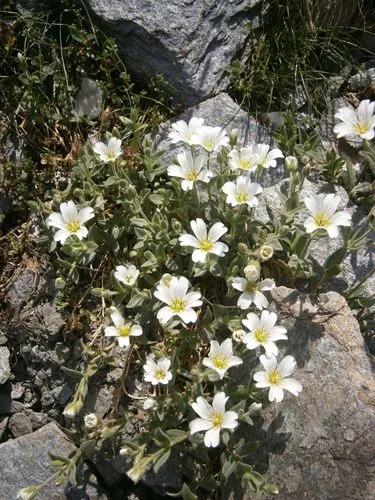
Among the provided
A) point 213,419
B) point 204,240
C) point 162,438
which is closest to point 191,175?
point 204,240

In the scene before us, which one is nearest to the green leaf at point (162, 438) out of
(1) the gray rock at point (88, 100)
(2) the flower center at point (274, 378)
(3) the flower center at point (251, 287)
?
(2) the flower center at point (274, 378)

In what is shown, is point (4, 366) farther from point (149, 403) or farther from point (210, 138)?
point (210, 138)

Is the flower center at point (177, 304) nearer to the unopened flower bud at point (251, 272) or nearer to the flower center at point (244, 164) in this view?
the unopened flower bud at point (251, 272)

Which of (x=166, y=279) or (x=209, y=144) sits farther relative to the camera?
(x=209, y=144)

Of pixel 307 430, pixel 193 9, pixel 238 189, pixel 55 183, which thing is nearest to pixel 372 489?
pixel 307 430

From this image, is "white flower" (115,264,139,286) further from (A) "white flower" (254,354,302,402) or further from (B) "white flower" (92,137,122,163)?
(A) "white flower" (254,354,302,402)

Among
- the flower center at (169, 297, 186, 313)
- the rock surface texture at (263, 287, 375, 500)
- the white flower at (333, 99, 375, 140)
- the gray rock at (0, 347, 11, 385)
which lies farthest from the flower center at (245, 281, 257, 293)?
the gray rock at (0, 347, 11, 385)

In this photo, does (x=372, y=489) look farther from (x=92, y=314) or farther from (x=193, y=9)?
(x=193, y=9)
